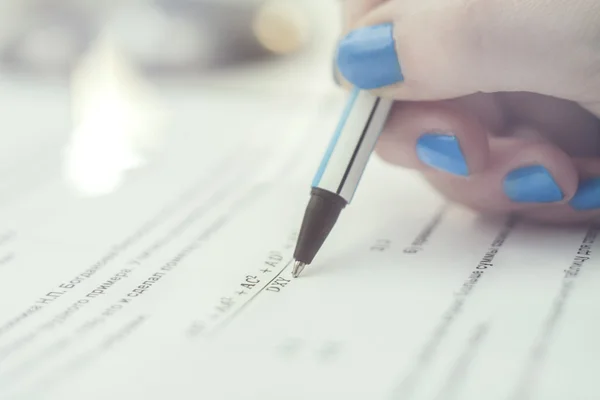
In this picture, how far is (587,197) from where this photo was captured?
0.37m

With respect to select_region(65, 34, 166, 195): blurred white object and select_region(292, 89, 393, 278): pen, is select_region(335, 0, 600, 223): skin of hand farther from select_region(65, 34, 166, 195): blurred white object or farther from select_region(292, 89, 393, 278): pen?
select_region(65, 34, 166, 195): blurred white object

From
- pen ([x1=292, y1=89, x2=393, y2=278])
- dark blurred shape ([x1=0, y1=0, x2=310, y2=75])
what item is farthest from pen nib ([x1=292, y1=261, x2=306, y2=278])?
dark blurred shape ([x1=0, y1=0, x2=310, y2=75])

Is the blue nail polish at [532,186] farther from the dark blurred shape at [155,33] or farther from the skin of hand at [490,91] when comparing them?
the dark blurred shape at [155,33]

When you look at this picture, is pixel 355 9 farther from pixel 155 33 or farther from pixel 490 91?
pixel 155 33

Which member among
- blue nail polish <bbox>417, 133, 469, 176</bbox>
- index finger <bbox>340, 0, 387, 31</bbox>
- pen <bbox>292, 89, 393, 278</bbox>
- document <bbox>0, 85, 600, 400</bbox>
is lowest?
document <bbox>0, 85, 600, 400</bbox>

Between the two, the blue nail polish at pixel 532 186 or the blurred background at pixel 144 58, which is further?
the blurred background at pixel 144 58

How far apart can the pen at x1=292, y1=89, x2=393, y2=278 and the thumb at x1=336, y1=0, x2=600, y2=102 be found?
0.02 metres

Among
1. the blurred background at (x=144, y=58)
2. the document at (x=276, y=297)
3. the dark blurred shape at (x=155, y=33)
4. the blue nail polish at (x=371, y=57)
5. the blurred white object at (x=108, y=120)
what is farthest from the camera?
the dark blurred shape at (x=155, y=33)

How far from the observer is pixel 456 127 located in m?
0.38

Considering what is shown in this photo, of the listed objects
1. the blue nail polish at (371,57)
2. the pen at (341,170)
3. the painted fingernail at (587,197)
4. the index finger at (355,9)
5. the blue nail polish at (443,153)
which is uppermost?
the index finger at (355,9)

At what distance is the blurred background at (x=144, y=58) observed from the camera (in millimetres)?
648

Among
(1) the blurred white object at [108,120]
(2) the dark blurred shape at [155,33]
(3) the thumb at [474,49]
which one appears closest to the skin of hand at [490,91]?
(3) the thumb at [474,49]

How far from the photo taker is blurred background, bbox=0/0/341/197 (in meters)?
0.65

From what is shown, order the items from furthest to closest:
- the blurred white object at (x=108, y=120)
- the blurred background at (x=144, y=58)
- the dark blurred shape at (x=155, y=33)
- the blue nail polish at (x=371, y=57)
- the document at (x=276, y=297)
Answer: the dark blurred shape at (x=155, y=33), the blurred background at (x=144, y=58), the blurred white object at (x=108, y=120), the blue nail polish at (x=371, y=57), the document at (x=276, y=297)
